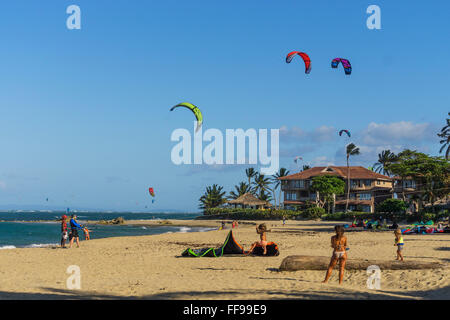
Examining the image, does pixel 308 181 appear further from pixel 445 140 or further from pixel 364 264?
pixel 364 264

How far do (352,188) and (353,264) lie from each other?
61.0 meters

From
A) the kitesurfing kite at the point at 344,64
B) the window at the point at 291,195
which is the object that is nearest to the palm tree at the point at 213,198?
the window at the point at 291,195

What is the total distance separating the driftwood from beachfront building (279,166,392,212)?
57.3 metres

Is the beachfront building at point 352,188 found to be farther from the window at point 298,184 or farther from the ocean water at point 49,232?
the ocean water at point 49,232

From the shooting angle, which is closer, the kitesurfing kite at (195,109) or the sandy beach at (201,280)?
the sandy beach at (201,280)

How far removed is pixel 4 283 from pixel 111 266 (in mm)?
3981

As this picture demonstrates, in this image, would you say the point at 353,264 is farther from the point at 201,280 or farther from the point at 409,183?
the point at 409,183

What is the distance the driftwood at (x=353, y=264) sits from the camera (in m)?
11.2

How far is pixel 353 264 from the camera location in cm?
1144

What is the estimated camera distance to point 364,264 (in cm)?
1139

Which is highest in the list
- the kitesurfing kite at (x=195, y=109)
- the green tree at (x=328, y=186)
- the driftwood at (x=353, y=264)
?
the kitesurfing kite at (x=195, y=109)

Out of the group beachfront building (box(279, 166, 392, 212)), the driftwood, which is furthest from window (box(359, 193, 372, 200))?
the driftwood

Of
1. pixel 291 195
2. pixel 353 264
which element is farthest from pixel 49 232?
pixel 353 264

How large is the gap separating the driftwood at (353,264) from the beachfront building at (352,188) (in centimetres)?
5729
